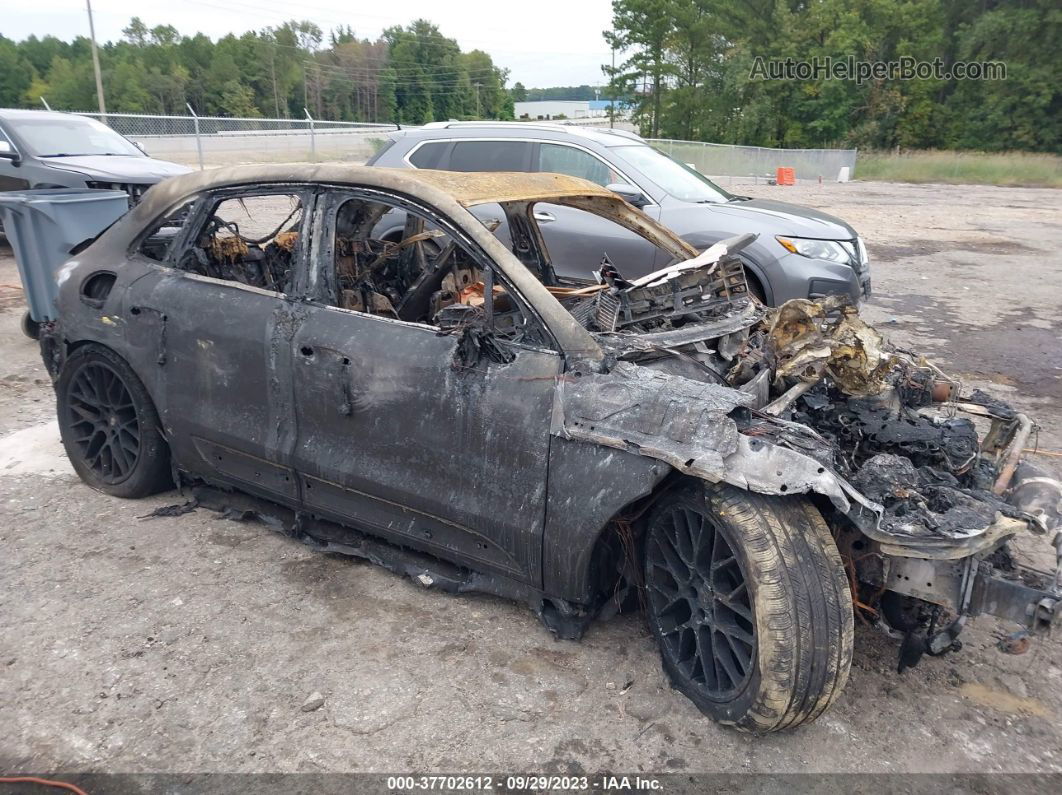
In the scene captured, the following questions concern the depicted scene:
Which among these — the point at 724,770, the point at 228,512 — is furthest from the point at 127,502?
the point at 724,770

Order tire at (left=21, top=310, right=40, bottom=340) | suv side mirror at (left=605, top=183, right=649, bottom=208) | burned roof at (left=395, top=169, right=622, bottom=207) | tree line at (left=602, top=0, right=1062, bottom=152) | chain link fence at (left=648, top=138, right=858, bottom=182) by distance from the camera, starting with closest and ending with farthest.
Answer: burned roof at (left=395, top=169, right=622, bottom=207)
tire at (left=21, top=310, right=40, bottom=340)
suv side mirror at (left=605, top=183, right=649, bottom=208)
chain link fence at (left=648, top=138, right=858, bottom=182)
tree line at (left=602, top=0, right=1062, bottom=152)

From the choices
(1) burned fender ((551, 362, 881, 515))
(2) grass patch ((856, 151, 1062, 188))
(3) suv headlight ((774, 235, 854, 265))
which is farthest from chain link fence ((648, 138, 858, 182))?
(1) burned fender ((551, 362, 881, 515))

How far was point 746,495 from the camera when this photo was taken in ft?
8.49

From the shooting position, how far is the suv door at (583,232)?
21.4 ft

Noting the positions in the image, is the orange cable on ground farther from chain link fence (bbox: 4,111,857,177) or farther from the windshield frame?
chain link fence (bbox: 4,111,857,177)

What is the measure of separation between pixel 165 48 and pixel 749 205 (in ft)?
254

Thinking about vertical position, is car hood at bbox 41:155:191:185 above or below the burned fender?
above

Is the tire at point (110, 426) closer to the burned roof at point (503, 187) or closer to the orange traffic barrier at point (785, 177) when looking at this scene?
the burned roof at point (503, 187)

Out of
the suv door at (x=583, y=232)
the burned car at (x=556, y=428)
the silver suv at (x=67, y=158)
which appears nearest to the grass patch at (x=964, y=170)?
the suv door at (x=583, y=232)

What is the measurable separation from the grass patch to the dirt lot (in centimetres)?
3244

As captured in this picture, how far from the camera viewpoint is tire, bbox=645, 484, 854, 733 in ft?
8.14

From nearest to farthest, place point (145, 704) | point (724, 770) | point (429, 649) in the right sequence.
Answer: point (724, 770) → point (145, 704) → point (429, 649)

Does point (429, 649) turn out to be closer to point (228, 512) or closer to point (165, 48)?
point (228, 512)

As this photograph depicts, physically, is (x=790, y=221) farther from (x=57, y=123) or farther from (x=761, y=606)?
(x=57, y=123)
